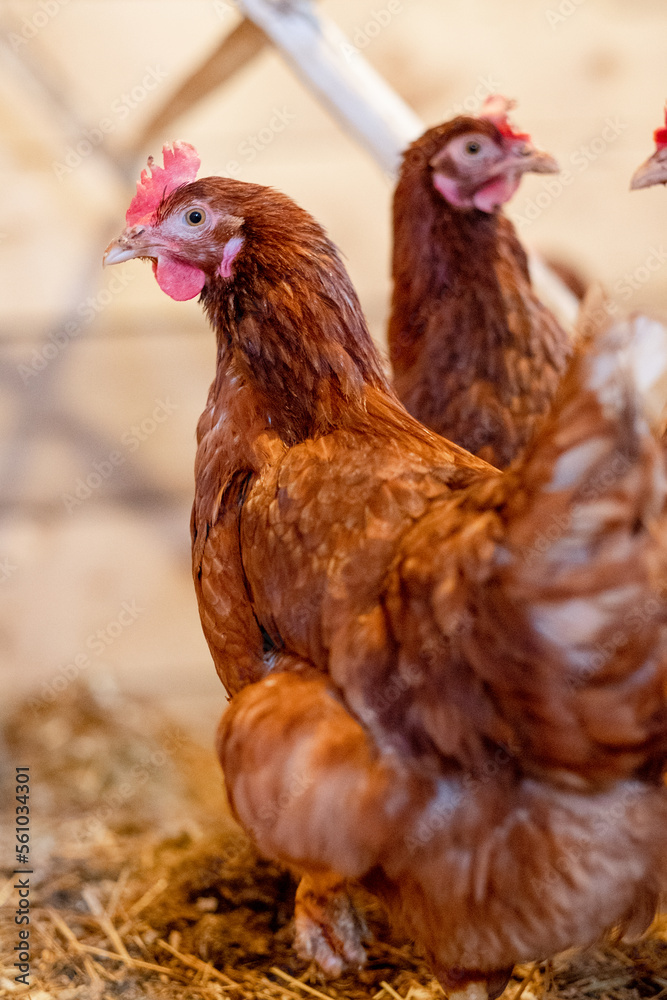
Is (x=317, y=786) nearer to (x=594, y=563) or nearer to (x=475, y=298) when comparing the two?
(x=594, y=563)

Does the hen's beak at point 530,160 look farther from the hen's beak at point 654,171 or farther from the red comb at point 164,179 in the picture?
the red comb at point 164,179

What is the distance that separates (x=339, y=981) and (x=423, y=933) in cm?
57

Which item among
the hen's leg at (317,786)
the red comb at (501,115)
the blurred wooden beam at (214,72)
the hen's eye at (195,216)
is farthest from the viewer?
the blurred wooden beam at (214,72)

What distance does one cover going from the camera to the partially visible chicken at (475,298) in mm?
1715

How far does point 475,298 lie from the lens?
175 centimetres

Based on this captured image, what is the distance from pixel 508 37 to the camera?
2.55 metres

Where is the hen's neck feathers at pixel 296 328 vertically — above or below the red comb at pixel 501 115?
below

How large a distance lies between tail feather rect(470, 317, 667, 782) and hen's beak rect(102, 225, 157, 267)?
0.79 metres

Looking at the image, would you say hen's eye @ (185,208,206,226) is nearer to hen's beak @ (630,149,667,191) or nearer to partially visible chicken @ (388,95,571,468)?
partially visible chicken @ (388,95,571,468)

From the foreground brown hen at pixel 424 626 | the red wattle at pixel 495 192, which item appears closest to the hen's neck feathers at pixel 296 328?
the foreground brown hen at pixel 424 626

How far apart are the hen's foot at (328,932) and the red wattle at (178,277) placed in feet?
3.60

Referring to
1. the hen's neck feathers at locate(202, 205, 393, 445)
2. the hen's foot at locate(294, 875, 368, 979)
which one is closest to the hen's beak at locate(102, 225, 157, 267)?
the hen's neck feathers at locate(202, 205, 393, 445)

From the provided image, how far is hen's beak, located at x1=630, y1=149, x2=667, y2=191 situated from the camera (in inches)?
65.4

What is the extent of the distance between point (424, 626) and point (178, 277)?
2.49 ft
